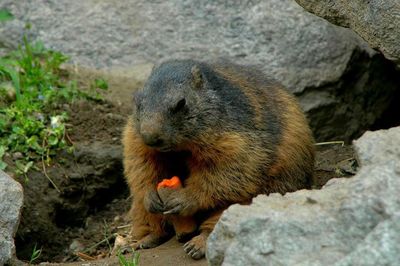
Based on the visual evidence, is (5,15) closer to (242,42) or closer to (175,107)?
(242,42)

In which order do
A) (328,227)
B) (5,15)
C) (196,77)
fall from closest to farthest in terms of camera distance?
(328,227)
(196,77)
(5,15)

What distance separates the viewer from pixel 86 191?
7941mm

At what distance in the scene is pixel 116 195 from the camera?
827cm

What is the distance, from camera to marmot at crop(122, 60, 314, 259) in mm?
6203

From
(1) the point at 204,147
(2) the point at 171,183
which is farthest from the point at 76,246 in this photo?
(1) the point at 204,147

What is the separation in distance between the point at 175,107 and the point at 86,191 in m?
2.11

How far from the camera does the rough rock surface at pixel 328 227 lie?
409 centimetres

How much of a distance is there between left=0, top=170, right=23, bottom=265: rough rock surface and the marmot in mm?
982

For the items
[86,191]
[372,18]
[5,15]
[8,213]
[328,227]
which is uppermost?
[372,18]

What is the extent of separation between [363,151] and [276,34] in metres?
4.23

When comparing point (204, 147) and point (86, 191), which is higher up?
point (204, 147)

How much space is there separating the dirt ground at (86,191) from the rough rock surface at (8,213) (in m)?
1.25

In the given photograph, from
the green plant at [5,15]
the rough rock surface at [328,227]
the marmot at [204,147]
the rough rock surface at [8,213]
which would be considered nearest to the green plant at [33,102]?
the green plant at [5,15]

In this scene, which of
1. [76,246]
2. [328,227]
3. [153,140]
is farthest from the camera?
[76,246]
